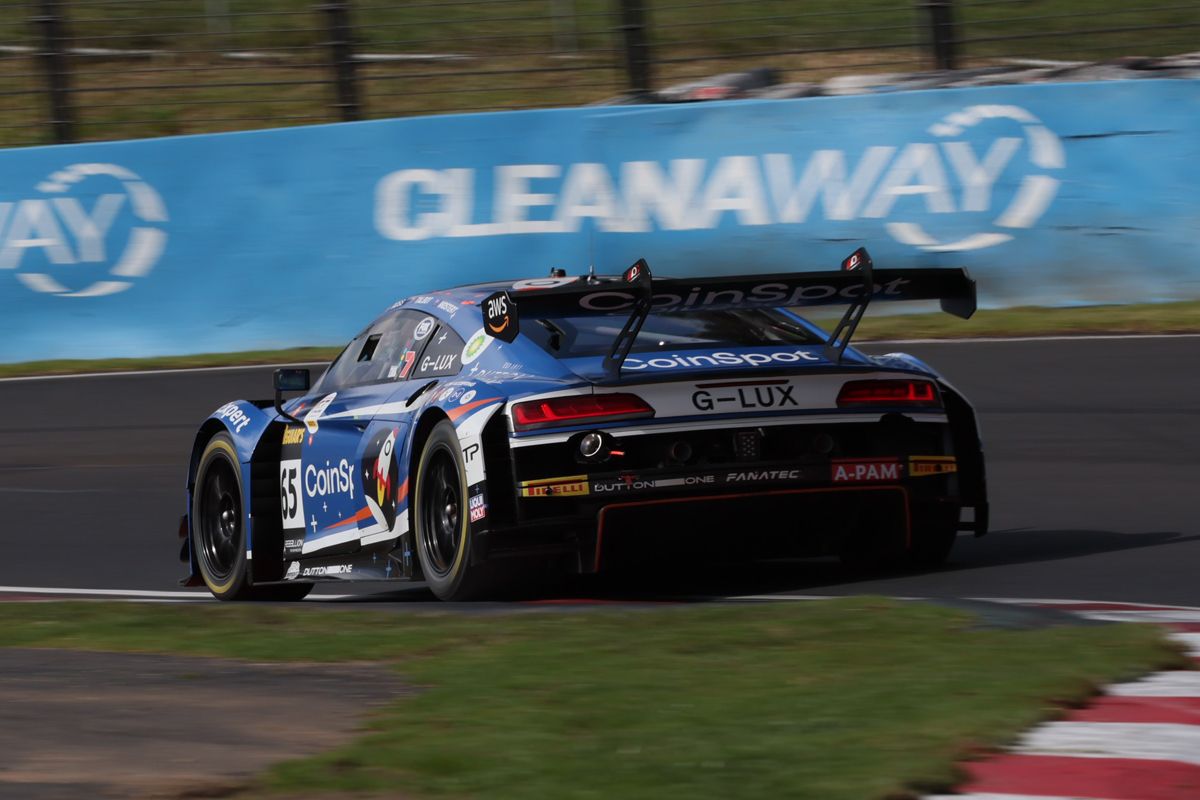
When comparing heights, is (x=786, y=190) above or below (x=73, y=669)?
above

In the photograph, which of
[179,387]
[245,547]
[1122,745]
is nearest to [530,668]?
[1122,745]

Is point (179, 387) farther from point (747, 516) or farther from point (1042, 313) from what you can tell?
point (747, 516)

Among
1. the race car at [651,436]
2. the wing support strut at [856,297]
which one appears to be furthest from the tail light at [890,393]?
the wing support strut at [856,297]

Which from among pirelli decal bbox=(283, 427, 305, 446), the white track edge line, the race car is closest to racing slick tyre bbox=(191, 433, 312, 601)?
pirelli decal bbox=(283, 427, 305, 446)

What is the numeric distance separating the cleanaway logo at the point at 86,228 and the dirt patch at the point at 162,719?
35.2ft

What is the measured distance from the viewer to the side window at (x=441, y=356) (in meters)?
7.97

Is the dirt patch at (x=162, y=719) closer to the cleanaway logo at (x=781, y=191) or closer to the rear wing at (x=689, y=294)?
the rear wing at (x=689, y=294)

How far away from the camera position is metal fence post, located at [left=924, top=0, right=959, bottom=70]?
17.2 metres

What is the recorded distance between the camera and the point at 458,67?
60.1 ft

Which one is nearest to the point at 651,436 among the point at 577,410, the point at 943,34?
the point at 577,410

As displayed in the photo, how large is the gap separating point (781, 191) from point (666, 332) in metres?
8.25

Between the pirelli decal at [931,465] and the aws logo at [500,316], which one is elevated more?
the aws logo at [500,316]

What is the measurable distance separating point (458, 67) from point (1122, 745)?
14.4 metres

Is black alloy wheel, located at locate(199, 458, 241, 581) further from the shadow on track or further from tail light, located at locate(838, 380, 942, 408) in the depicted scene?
tail light, located at locate(838, 380, 942, 408)
